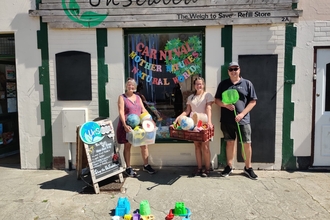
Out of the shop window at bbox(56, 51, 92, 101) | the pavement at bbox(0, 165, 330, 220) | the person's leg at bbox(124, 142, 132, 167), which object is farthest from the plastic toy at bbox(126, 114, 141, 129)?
the shop window at bbox(56, 51, 92, 101)

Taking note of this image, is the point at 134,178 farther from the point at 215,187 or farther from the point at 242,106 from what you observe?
the point at 242,106

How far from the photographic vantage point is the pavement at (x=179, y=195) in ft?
12.2

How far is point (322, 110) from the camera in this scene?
5.20m

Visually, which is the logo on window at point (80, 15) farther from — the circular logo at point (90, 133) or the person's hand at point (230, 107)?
the person's hand at point (230, 107)

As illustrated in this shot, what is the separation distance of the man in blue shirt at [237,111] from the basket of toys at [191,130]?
1.61 ft

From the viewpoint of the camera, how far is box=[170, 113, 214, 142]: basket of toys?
14.3ft

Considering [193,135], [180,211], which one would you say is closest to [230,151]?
[193,135]

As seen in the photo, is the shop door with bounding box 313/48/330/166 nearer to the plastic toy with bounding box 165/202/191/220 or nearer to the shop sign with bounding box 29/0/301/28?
the shop sign with bounding box 29/0/301/28

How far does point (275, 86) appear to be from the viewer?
16.8ft

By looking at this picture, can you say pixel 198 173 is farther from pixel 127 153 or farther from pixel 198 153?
pixel 127 153

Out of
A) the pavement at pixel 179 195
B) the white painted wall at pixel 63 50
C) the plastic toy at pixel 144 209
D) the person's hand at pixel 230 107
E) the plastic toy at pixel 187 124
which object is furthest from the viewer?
the white painted wall at pixel 63 50

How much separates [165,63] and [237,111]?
1.65 meters

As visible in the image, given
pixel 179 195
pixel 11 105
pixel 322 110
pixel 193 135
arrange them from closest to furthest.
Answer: pixel 179 195 < pixel 193 135 < pixel 322 110 < pixel 11 105

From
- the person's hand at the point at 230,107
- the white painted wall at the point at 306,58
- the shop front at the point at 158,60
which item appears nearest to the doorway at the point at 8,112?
the shop front at the point at 158,60
